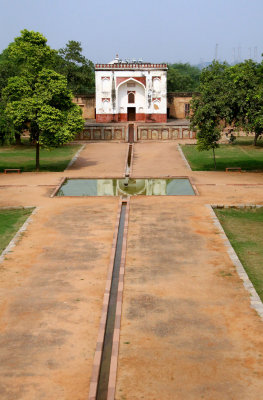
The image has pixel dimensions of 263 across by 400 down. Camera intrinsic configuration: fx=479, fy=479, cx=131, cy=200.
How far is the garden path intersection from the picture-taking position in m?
9.44

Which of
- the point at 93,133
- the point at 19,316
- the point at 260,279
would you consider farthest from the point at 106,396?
the point at 93,133

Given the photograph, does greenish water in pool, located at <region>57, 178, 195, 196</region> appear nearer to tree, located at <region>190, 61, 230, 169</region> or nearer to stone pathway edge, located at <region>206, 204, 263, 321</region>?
tree, located at <region>190, 61, 230, 169</region>

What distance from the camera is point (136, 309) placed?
12445 millimetres

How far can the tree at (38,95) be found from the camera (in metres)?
29.8

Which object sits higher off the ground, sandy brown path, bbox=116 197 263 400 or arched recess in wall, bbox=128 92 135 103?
arched recess in wall, bbox=128 92 135 103

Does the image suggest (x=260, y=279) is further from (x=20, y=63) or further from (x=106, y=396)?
(x=20, y=63)

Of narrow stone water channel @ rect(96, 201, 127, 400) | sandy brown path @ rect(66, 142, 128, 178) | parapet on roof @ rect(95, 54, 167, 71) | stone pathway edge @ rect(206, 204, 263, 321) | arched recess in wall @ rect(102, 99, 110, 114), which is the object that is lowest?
narrow stone water channel @ rect(96, 201, 127, 400)

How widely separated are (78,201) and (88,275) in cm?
950

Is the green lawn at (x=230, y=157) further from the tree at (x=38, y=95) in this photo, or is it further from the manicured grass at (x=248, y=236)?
the manicured grass at (x=248, y=236)

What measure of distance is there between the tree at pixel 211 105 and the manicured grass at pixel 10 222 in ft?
41.2

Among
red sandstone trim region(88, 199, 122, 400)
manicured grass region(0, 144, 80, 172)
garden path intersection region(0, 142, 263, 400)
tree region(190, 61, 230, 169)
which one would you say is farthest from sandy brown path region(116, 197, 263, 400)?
manicured grass region(0, 144, 80, 172)

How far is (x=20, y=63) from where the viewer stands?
104 feet

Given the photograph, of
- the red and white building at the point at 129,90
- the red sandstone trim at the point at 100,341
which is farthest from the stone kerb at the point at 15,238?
the red and white building at the point at 129,90

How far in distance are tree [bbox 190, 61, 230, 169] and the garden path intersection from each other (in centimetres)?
788
